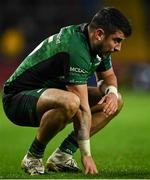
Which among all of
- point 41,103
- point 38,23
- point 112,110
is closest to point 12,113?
point 41,103

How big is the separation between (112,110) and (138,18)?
765 inches

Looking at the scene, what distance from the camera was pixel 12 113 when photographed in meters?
7.80

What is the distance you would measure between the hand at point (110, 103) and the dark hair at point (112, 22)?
0.68 metres

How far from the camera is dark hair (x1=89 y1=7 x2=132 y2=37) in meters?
7.27

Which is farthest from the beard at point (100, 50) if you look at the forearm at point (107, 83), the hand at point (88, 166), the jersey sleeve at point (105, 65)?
the hand at point (88, 166)

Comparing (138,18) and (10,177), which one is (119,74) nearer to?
(138,18)

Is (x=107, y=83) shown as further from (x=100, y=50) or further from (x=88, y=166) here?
(x=88, y=166)

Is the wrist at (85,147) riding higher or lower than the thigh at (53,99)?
lower

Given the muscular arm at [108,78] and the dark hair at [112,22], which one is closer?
the dark hair at [112,22]

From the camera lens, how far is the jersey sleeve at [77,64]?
7.27 metres

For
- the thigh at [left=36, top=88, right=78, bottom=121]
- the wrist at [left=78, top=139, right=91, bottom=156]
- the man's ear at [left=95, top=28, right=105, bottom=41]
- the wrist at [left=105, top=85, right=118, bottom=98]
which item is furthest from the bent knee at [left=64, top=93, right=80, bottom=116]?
the wrist at [left=105, top=85, right=118, bottom=98]

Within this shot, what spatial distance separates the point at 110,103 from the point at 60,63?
1.99 ft

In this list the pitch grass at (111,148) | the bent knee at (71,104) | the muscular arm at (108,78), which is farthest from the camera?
the muscular arm at (108,78)

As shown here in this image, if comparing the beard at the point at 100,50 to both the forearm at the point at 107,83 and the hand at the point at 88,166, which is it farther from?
Result: the hand at the point at 88,166
